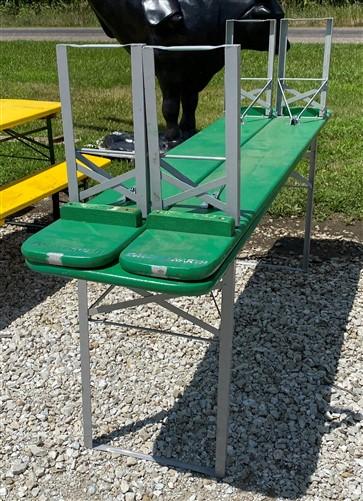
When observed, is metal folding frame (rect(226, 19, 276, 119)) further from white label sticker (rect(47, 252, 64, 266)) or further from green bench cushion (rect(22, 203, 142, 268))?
white label sticker (rect(47, 252, 64, 266))

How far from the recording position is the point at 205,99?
9.12 m

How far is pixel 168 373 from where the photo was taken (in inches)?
125

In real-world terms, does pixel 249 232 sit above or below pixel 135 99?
below

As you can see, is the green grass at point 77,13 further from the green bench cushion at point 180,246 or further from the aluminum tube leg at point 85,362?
the green bench cushion at point 180,246

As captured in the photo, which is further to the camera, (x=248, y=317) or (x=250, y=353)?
(x=248, y=317)

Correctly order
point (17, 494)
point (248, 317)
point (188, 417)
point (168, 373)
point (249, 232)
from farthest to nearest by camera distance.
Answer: point (248, 317), point (168, 373), point (188, 417), point (17, 494), point (249, 232)

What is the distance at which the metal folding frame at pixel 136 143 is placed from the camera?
6.67ft

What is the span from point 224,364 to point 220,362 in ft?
0.05

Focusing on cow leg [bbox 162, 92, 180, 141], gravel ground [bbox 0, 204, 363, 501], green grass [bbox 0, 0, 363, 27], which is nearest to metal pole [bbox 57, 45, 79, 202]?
gravel ground [bbox 0, 204, 363, 501]

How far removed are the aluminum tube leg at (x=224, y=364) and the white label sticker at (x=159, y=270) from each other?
41 cm

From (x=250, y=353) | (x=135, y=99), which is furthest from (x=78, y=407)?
(x=135, y=99)

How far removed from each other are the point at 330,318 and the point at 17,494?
197cm

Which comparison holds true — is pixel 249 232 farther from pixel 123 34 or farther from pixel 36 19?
pixel 36 19

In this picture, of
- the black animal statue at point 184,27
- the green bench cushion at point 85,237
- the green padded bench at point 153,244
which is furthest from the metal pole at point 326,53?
the green bench cushion at point 85,237
